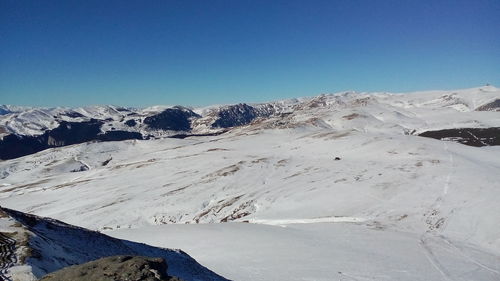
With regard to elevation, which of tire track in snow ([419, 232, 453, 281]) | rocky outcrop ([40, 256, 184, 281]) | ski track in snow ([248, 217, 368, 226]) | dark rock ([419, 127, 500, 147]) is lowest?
ski track in snow ([248, 217, 368, 226])

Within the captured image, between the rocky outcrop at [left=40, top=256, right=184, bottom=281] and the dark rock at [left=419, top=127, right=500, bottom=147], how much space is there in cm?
11195

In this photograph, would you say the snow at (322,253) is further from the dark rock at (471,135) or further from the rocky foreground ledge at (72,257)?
the dark rock at (471,135)

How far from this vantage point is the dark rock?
107 meters

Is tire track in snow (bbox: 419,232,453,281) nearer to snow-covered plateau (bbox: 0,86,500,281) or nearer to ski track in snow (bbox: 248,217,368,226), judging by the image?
snow-covered plateau (bbox: 0,86,500,281)

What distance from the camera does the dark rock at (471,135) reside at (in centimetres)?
10724

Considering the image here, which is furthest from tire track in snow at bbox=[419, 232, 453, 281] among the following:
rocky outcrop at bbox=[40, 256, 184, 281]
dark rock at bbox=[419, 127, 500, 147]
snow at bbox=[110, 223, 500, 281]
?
dark rock at bbox=[419, 127, 500, 147]

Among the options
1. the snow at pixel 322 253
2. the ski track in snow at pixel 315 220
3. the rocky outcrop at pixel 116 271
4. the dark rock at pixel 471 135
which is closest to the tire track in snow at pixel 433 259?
the snow at pixel 322 253

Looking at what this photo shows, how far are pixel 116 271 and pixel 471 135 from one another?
13431 cm

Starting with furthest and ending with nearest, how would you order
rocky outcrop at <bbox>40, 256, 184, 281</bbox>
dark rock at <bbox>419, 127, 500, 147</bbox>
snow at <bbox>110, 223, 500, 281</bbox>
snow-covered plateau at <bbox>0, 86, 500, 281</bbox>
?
dark rock at <bbox>419, 127, 500, 147</bbox> → snow-covered plateau at <bbox>0, 86, 500, 281</bbox> → snow at <bbox>110, 223, 500, 281</bbox> → rocky outcrop at <bbox>40, 256, 184, 281</bbox>

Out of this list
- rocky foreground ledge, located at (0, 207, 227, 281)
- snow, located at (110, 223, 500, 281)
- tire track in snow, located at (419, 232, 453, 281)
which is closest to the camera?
rocky foreground ledge, located at (0, 207, 227, 281)

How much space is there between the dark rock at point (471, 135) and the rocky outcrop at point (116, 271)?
11195cm

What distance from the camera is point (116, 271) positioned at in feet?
36.2

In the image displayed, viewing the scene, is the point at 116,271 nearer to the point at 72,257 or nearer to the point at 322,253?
the point at 72,257

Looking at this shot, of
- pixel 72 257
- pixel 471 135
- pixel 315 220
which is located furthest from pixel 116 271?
pixel 471 135
